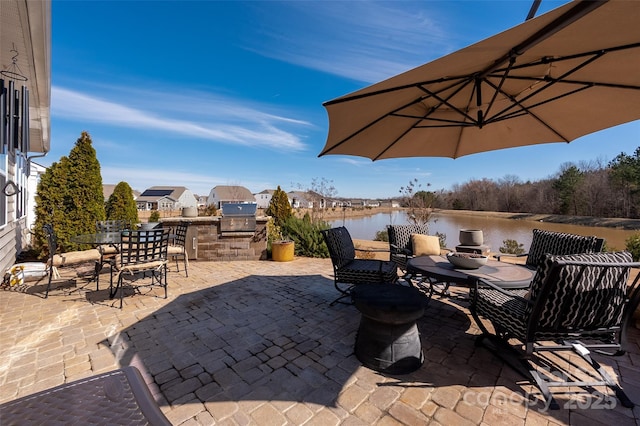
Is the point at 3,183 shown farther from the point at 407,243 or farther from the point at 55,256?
the point at 407,243

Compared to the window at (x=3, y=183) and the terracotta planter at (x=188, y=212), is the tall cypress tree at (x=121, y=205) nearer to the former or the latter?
the terracotta planter at (x=188, y=212)

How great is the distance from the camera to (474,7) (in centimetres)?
378

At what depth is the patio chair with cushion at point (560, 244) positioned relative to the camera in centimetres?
300

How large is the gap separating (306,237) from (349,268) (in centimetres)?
354

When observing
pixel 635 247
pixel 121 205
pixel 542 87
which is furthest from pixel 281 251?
pixel 635 247

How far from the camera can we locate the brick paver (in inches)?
65.5

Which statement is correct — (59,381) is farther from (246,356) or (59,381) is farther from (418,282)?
(418,282)

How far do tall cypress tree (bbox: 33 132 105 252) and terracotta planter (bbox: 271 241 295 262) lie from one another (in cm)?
395

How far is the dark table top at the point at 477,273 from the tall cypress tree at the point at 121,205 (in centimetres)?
700

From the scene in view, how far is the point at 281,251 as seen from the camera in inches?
238

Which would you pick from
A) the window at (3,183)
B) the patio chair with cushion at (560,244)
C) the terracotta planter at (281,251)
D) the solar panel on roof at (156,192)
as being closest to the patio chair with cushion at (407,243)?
the patio chair with cushion at (560,244)

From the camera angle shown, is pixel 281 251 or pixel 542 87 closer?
pixel 542 87

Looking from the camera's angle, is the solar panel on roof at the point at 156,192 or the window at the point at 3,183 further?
the solar panel on roof at the point at 156,192

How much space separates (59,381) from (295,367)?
174 centimetres
